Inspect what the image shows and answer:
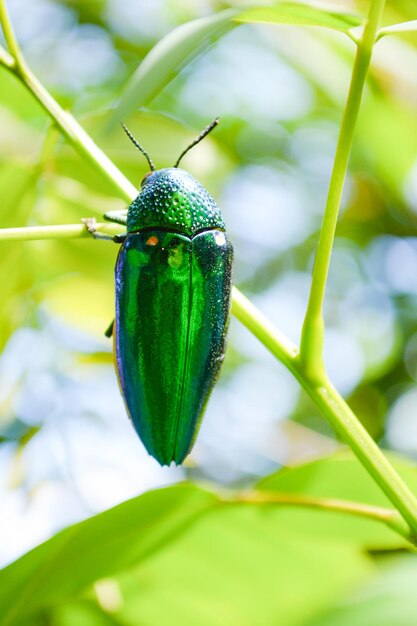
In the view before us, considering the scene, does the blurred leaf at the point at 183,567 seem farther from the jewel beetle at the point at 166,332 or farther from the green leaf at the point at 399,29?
the green leaf at the point at 399,29

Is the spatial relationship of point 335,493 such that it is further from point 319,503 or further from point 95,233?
point 95,233

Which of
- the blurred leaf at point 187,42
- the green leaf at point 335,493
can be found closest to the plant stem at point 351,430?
the green leaf at point 335,493

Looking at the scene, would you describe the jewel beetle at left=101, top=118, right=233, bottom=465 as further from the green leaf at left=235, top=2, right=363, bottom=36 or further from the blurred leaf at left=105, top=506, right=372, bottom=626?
the green leaf at left=235, top=2, right=363, bottom=36

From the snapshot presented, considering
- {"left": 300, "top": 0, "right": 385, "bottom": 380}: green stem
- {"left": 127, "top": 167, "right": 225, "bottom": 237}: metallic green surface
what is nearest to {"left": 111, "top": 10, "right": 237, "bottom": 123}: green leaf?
{"left": 300, "top": 0, "right": 385, "bottom": 380}: green stem

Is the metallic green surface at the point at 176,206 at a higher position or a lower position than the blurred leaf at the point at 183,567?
higher

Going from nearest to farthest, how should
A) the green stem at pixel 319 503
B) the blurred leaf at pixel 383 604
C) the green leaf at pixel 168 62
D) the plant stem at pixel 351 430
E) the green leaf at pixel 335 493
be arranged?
the blurred leaf at pixel 383 604, the green leaf at pixel 168 62, the plant stem at pixel 351 430, the green stem at pixel 319 503, the green leaf at pixel 335 493

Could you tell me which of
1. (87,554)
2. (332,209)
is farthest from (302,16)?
(87,554)

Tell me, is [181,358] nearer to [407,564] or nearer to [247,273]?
[407,564]
